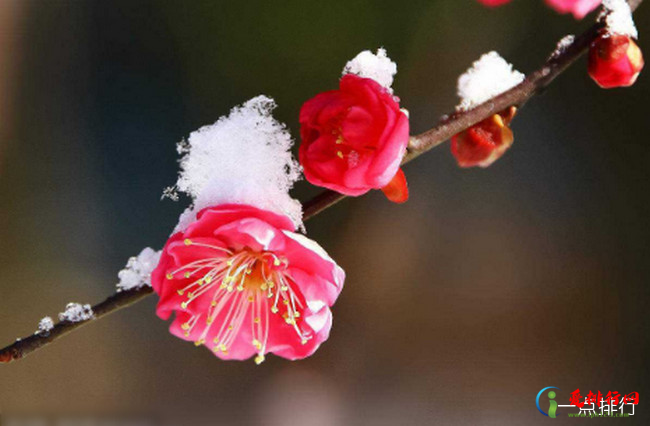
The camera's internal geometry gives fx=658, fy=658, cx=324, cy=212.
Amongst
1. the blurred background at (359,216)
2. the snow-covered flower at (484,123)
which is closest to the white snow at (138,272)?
the snow-covered flower at (484,123)

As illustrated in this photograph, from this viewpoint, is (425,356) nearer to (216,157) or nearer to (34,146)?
(34,146)

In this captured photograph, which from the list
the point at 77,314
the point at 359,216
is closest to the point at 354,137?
the point at 77,314

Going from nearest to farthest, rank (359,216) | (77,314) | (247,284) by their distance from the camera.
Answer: (77,314) < (247,284) < (359,216)

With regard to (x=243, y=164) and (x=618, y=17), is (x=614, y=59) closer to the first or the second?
(x=618, y=17)

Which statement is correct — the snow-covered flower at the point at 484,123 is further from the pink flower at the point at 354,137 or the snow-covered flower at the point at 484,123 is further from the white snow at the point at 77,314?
the white snow at the point at 77,314

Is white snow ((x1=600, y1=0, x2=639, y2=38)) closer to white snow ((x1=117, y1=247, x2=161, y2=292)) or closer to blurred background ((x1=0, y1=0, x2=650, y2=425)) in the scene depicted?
white snow ((x1=117, y1=247, x2=161, y2=292))

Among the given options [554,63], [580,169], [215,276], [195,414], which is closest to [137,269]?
[215,276]
